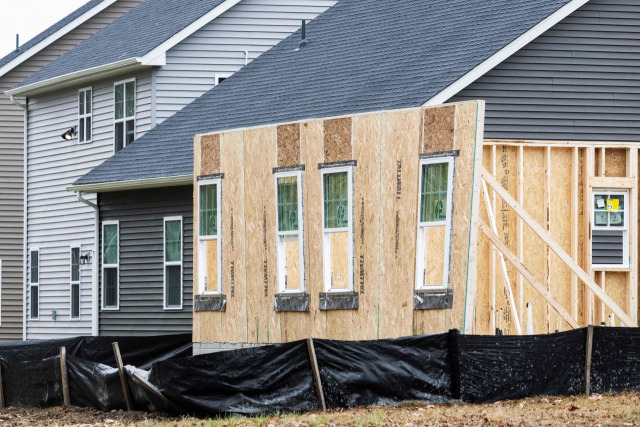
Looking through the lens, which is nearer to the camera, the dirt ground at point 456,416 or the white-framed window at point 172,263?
the dirt ground at point 456,416

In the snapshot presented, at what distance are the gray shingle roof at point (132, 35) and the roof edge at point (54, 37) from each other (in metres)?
1.33

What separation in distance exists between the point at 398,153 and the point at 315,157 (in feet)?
5.48

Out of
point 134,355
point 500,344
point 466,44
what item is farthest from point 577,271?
point 134,355

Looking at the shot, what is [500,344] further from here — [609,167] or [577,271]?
[609,167]

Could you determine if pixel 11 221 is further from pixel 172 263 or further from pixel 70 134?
pixel 172 263

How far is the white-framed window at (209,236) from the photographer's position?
65.1ft

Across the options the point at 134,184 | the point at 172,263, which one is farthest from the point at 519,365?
the point at 134,184

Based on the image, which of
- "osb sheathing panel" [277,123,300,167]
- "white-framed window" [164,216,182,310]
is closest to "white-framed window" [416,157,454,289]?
"osb sheathing panel" [277,123,300,167]

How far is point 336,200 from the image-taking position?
1788 cm

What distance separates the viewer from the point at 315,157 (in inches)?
711

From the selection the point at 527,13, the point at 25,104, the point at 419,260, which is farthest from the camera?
the point at 25,104

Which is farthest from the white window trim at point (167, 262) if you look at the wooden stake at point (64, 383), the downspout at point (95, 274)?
the wooden stake at point (64, 383)

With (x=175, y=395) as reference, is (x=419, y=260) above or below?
above

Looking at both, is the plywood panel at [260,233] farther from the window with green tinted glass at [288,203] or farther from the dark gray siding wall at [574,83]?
the dark gray siding wall at [574,83]
